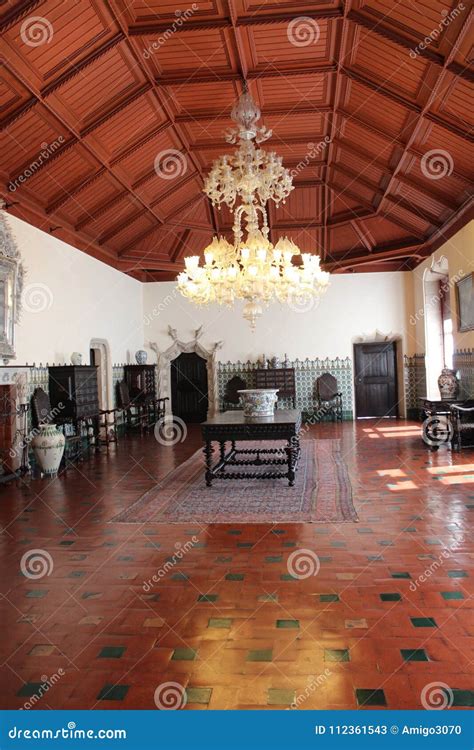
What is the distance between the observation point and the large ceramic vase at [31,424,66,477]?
775 cm

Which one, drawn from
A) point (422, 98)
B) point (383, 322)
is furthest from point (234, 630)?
point (383, 322)

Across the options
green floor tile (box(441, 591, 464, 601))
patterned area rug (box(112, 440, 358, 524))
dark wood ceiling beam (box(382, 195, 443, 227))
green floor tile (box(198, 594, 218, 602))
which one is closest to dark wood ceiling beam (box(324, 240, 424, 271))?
dark wood ceiling beam (box(382, 195, 443, 227))

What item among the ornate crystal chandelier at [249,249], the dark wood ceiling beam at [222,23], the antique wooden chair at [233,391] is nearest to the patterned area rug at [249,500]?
the ornate crystal chandelier at [249,249]

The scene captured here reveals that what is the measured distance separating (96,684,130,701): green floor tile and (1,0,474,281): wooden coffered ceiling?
580 cm

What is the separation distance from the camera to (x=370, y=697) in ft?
7.62

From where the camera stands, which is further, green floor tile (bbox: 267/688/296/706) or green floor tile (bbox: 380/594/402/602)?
green floor tile (bbox: 380/594/402/602)

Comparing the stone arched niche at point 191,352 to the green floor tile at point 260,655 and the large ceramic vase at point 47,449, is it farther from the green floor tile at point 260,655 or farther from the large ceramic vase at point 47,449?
the green floor tile at point 260,655

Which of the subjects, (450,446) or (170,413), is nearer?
(450,446)

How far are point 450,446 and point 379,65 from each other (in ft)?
18.6

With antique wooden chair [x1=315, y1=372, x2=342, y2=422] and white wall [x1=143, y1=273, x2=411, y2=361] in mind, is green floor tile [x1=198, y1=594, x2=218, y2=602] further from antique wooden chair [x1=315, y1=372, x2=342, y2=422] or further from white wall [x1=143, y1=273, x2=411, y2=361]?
white wall [x1=143, y1=273, x2=411, y2=361]

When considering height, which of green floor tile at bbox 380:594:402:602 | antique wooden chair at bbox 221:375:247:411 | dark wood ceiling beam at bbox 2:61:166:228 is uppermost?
dark wood ceiling beam at bbox 2:61:166:228

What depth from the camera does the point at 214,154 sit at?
9797 millimetres

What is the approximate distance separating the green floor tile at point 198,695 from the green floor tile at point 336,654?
0.62 meters

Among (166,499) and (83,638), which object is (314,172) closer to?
(166,499)
